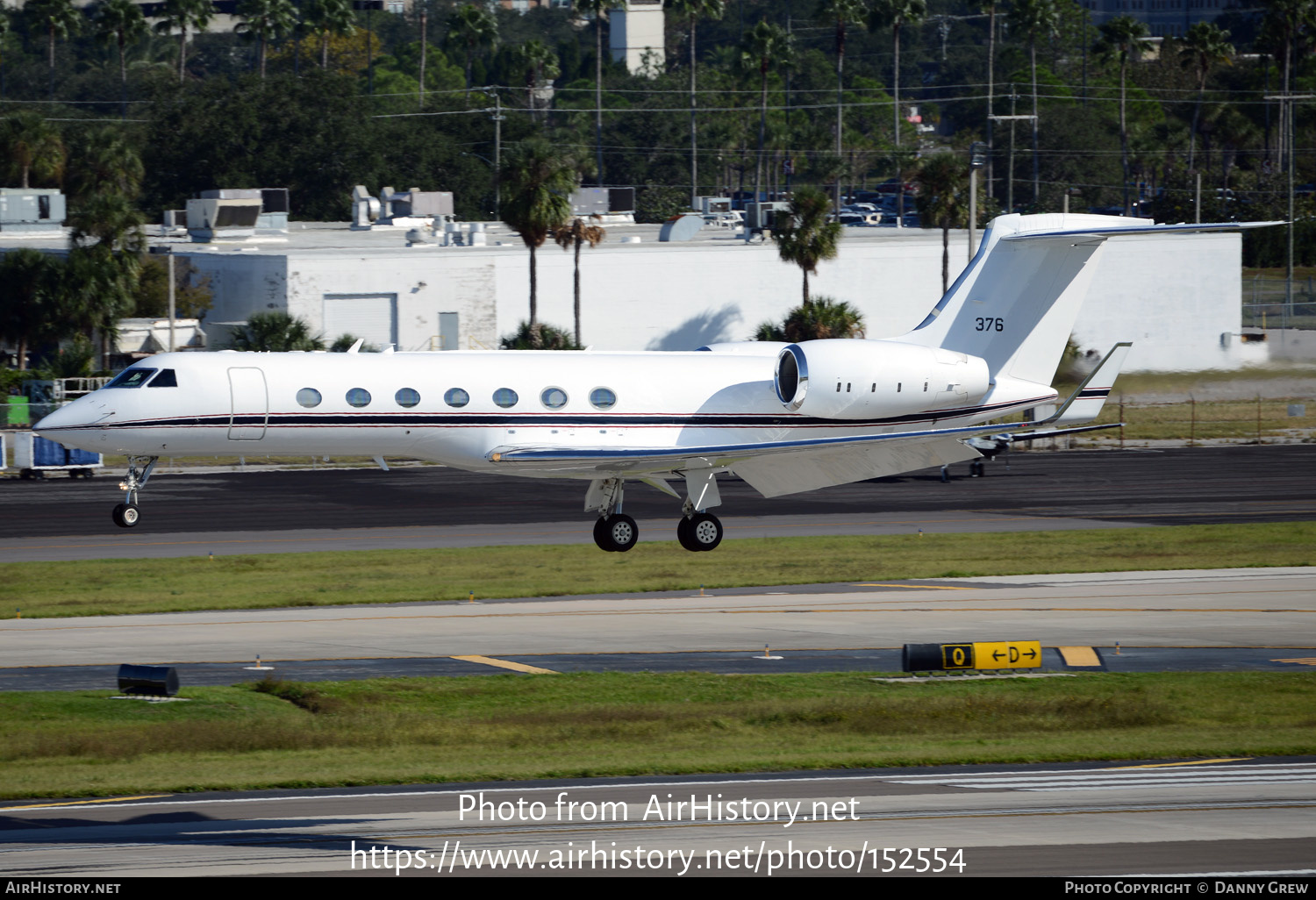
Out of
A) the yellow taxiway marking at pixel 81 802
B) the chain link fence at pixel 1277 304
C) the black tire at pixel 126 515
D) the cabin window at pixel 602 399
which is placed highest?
the chain link fence at pixel 1277 304

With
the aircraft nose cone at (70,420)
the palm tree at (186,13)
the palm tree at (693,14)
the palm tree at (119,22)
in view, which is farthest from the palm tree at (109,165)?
the aircraft nose cone at (70,420)

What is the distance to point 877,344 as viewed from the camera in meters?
37.0

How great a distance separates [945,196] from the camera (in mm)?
97375

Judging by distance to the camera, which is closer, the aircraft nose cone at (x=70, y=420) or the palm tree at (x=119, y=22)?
the aircraft nose cone at (x=70, y=420)

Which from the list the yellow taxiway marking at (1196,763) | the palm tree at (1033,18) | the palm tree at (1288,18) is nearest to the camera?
the yellow taxiway marking at (1196,763)

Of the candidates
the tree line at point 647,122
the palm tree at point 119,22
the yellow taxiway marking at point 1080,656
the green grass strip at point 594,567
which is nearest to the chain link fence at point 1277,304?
the tree line at point 647,122

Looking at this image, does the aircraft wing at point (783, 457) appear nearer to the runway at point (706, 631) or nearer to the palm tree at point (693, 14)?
the runway at point (706, 631)

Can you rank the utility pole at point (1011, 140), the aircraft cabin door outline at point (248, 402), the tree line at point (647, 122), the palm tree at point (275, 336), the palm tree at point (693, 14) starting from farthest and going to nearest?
the palm tree at point (693, 14) < the tree line at point (647, 122) < the palm tree at point (275, 336) < the utility pole at point (1011, 140) < the aircraft cabin door outline at point (248, 402)

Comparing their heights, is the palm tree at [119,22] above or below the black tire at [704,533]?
above

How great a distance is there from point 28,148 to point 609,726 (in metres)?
103

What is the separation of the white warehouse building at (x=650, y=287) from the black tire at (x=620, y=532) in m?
48.7

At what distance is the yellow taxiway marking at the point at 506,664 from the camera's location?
3906 centimetres

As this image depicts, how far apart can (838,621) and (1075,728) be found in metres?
12.8

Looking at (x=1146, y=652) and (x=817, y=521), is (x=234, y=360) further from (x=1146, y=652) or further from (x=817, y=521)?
(x=817, y=521)
